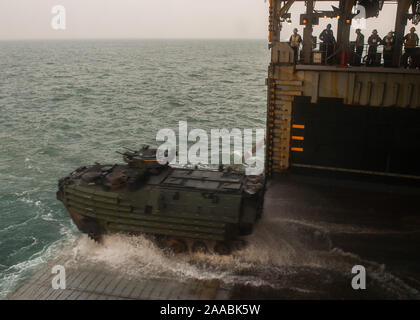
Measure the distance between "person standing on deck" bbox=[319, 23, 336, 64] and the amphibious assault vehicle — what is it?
7.22m

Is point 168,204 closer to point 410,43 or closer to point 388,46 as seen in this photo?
point 388,46

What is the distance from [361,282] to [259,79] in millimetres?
59458

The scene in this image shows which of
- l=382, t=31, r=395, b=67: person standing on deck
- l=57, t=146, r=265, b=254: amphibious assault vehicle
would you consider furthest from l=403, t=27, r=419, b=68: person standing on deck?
l=57, t=146, r=265, b=254: amphibious assault vehicle

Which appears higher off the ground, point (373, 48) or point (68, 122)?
point (373, 48)

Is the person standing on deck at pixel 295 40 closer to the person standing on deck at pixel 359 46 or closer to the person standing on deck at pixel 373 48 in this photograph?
the person standing on deck at pixel 359 46

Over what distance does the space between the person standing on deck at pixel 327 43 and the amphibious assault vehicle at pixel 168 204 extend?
722cm

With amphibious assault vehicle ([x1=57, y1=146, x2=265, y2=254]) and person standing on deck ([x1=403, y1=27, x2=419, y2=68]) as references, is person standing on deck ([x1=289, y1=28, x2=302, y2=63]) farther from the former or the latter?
amphibious assault vehicle ([x1=57, y1=146, x2=265, y2=254])

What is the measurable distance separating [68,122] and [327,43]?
85.6ft

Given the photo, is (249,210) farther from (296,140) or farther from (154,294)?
(296,140)

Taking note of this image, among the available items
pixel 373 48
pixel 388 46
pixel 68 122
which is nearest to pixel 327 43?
pixel 373 48

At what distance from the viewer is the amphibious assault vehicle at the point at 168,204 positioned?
12.3 metres

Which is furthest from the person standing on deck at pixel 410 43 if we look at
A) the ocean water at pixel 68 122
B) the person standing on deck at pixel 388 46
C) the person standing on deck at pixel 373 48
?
the ocean water at pixel 68 122

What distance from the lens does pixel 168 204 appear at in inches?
500

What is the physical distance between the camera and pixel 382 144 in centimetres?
1639
